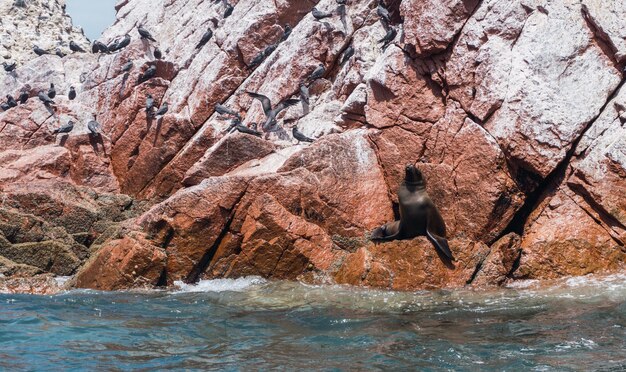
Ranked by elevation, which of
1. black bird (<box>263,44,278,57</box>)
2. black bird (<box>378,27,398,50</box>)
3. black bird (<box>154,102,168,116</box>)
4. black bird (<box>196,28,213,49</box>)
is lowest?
black bird (<box>154,102,168,116</box>)

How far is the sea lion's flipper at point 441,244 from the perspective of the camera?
10289 millimetres

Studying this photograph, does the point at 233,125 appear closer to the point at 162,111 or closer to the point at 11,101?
the point at 162,111

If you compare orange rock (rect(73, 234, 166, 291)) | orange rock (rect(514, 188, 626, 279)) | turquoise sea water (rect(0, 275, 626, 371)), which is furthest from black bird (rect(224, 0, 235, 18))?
orange rock (rect(514, 188, 626, 279))

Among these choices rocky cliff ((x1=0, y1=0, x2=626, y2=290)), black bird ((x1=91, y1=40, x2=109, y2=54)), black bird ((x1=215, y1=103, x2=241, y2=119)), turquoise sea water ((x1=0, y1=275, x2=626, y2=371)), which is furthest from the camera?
black bird ((x1=91, y1=40, x2=109, y2=54))

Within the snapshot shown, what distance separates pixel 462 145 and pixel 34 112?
11262 mm

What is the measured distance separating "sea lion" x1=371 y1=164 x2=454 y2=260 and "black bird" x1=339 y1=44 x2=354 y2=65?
498 centimetres

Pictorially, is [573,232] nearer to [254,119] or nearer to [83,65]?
[254,119]

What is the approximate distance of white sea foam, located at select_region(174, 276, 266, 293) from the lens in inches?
421

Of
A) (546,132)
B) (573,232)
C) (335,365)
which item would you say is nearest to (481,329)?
(335,365)

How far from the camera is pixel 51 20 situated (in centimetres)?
3322

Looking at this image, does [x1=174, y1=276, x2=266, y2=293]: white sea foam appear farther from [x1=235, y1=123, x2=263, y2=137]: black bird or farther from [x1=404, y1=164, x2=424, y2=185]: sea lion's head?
[x1=235, y1=123, x2=263, y2=137]: black bird

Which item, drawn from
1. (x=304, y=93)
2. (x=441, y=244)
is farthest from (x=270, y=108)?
(x=441, y=244)

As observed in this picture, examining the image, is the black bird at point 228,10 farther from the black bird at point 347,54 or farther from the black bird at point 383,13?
the black bird at point 383,13

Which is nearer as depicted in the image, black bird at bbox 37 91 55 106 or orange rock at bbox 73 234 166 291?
orange rock at bbox 73 234 166 291
